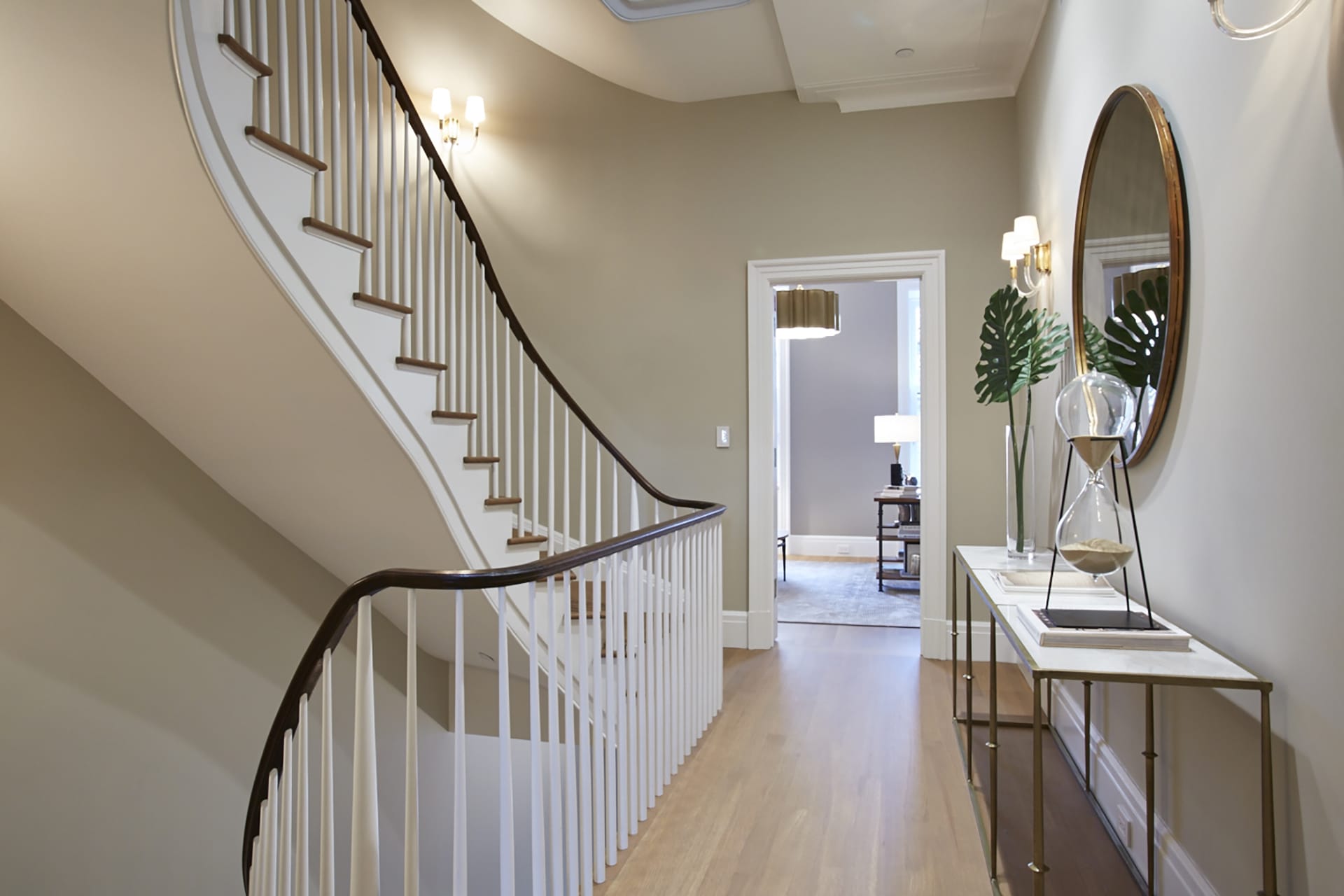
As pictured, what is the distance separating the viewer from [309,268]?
2.41 meters

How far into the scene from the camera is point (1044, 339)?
3.20 m

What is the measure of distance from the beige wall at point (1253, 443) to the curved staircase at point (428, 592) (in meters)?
1.40

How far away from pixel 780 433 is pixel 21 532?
6.72 metres

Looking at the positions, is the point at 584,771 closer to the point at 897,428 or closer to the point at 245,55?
the point at 245,55

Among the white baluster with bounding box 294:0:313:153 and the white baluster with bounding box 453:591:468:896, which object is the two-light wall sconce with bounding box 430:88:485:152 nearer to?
the white baluster with bounding box 294:0:313:153

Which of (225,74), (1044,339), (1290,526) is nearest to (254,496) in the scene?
(225,74)

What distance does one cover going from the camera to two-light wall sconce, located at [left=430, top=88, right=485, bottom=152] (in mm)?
4781

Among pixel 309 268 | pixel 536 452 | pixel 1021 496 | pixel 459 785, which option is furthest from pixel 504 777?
pixel 1021 496

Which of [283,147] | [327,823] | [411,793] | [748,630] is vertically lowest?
[748,630]

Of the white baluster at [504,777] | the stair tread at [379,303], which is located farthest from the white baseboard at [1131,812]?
the stair tread at [379,303]

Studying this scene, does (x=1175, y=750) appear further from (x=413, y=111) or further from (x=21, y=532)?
(x=21, y=532)

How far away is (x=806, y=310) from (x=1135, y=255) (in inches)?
172

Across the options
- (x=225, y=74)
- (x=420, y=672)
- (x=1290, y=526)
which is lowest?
(x=420, y=672)

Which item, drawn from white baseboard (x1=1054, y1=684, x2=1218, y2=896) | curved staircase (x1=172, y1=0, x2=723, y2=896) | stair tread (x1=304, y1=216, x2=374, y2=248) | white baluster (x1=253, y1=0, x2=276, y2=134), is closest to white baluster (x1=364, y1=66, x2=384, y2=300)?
curved staircase (x1=172, y1=0, x2=723, y2=896)
